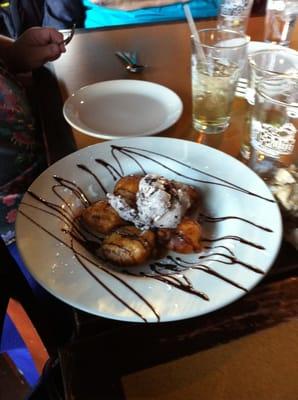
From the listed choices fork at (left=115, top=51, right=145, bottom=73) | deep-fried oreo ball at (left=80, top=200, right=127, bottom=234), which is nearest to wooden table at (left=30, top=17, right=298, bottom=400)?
fork at (left=115, top=51, right=145, bottom=73)

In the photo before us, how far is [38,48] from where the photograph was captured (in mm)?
946

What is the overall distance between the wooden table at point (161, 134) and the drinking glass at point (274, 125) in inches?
2.8

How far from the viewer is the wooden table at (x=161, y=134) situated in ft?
1.65

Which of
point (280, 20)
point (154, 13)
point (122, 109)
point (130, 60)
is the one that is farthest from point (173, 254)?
point (154, 13)

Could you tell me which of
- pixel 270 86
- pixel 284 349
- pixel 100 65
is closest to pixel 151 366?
pixel 284 349

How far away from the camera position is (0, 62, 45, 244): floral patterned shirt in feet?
2.66

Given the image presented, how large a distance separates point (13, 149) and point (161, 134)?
0.28m

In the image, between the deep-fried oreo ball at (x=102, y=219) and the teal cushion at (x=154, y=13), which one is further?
the teal cushion at (x=154, y=13)

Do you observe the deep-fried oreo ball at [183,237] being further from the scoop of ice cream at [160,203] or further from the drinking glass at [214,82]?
the drinking glass at [214,82]

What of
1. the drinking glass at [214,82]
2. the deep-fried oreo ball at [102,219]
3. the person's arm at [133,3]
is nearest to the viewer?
the deep-fried oreo ball at [102,219]

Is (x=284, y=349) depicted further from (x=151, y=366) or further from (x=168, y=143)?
(x=168, y=143)

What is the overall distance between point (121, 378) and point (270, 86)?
45 centimetres

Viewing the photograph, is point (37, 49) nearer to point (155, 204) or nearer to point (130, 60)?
point (130, 60)

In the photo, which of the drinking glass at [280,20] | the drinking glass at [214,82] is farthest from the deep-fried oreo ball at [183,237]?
the drinking glass at [280,20]
